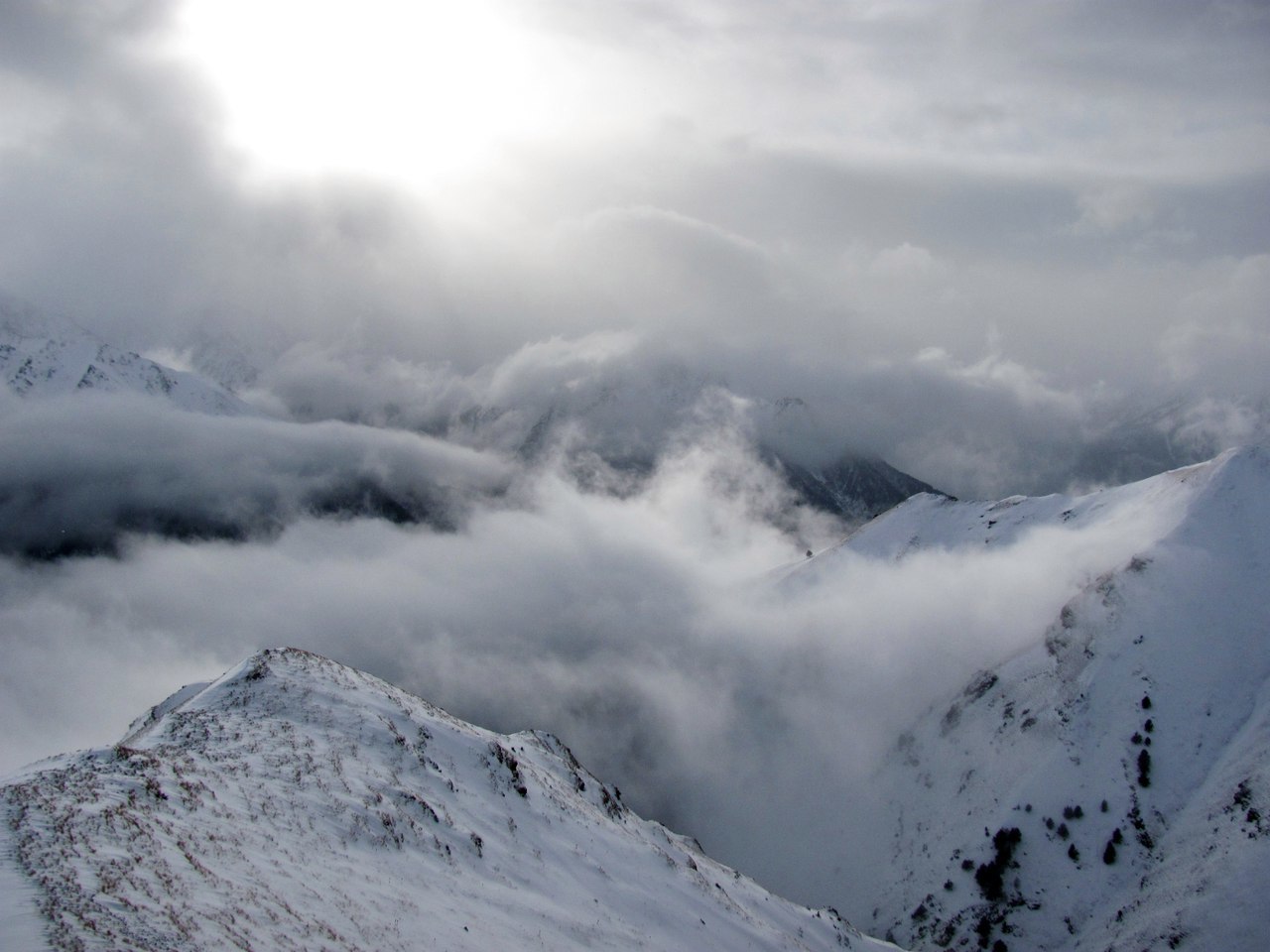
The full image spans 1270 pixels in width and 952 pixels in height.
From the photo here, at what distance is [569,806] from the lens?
71.6 meters

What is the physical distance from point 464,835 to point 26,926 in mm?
32336

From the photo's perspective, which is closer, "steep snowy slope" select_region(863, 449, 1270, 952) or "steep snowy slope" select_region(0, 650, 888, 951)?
"steep snowy slope" select_region(0, 650, 888, 951)

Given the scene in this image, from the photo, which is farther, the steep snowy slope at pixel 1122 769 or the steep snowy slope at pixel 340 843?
the steep snowy slope at pixel 1122 769

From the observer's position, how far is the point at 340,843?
147ft

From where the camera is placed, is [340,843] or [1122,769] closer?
[340,843]

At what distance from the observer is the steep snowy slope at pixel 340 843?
3041 cm

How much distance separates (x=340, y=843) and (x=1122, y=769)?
427ft

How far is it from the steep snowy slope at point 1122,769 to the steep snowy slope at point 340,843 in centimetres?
5331

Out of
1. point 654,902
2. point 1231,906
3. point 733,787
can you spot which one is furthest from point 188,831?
point 733,787

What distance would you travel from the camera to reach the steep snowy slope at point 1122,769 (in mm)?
107438

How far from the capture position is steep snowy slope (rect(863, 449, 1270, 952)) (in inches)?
4230

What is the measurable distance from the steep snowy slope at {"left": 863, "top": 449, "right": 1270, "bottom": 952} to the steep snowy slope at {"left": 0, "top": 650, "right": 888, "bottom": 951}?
5331 centimetres

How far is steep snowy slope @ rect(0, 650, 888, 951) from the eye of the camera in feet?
99.8

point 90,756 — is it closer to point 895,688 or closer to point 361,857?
point 361,857
